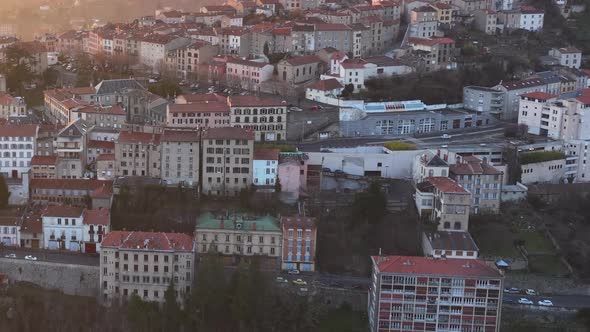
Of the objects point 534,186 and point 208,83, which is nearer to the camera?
point 534,186

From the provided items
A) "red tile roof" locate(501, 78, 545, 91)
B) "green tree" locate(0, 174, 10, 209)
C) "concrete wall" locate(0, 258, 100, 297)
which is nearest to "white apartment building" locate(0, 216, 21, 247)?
"concrete wall" locate(0, 258, 100, 297)

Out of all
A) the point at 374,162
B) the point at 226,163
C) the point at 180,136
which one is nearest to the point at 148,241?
the point at 226,163

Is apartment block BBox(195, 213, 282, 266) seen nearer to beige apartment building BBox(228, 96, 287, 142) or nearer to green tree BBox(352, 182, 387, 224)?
green tree BBox(352, 182, 387, 224)

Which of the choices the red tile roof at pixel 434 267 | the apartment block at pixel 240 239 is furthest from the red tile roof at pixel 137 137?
the red tile roof at pixel 434 267

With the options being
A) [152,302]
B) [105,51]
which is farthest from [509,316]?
[105,51]

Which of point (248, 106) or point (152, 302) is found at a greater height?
point (248, 106)

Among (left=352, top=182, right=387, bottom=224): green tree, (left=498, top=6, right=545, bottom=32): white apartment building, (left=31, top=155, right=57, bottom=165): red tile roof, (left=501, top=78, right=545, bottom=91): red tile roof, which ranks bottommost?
(left=352, top=182, right=387, bottom=224): green tree

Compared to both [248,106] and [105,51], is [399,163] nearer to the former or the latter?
[248,106]
